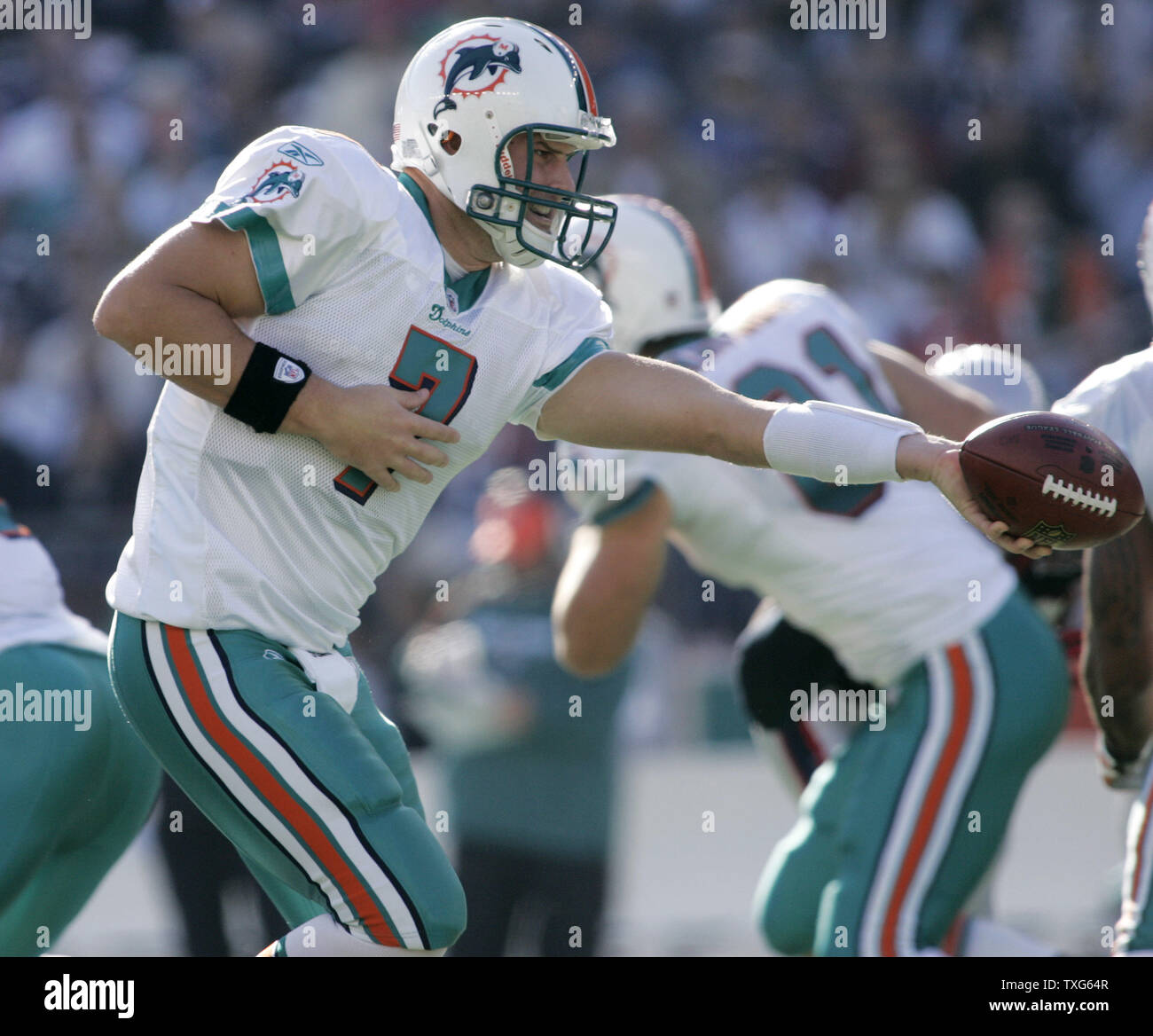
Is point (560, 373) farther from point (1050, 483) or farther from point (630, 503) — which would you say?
point (630, 503)

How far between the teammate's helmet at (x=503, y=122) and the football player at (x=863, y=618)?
1014 mm

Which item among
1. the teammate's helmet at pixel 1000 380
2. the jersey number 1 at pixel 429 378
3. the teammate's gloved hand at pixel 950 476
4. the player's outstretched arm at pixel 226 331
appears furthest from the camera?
the teammate's helmet at pixel 1000 380

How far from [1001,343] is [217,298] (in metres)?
7.14

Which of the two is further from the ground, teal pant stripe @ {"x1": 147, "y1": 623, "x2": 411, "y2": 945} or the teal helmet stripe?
the teal helmet stripe

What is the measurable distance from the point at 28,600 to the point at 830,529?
1.74 metres

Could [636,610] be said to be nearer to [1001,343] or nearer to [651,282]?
[651,282]

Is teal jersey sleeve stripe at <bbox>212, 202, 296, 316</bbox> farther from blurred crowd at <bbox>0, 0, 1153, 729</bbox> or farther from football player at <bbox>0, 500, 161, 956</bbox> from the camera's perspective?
blurred crowd at <bbox>0, 0, 1153, 729</bbox>

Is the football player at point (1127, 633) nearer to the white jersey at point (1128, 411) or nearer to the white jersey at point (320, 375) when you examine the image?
the white jersey at point (1128, 411)

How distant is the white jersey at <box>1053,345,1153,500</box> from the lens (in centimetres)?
302

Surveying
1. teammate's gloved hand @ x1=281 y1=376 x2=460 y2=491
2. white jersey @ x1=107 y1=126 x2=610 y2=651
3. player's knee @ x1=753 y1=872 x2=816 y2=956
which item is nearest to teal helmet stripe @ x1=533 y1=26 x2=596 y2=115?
white jersey @ x1=107 y1=126 x2=610 y2=651

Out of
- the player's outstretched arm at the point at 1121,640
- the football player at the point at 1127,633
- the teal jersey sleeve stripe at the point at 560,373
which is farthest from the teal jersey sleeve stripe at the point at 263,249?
the player's outstretched arm at the point at 1121,640

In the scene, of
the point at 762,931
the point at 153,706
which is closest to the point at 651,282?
the point at 762,931

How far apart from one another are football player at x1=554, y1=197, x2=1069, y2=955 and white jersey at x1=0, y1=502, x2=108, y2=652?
47.2 inches

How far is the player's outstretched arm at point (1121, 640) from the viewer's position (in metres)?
3.16
